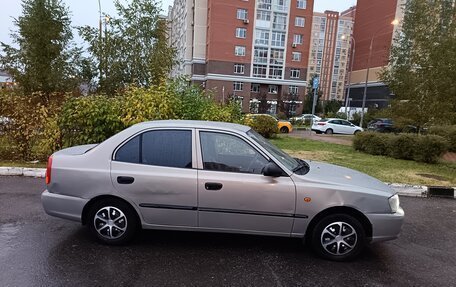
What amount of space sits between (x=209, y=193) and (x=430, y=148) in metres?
10.6

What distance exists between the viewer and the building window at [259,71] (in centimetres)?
6230

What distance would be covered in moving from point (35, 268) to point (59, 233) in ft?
3.23

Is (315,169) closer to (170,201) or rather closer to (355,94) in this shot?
(170,201)

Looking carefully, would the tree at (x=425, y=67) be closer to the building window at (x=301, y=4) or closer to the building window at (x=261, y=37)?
the building window at (x=261, y=37)

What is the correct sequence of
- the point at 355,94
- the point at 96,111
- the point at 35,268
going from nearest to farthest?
1. the point at 35,268
2. the point at 96,111
3. the point at 355,94

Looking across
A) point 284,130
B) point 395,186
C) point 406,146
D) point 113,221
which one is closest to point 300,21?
point 284,130

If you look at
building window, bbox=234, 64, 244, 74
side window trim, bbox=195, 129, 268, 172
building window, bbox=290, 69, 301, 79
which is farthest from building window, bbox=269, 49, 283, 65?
side window trim, bbox=195, 129, 268, 172

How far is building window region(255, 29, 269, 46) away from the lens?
6169cm

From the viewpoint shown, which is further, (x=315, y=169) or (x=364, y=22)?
(x=364, y=22)

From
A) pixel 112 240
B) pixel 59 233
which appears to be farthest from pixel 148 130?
pixel 59 233

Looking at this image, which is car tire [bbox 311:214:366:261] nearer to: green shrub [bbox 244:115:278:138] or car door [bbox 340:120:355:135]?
green shrub [bbox 244:115:278:138]

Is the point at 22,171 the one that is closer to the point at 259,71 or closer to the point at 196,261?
the point at 196,261

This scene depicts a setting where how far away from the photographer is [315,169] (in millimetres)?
4531

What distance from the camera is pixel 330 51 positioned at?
419 ft
